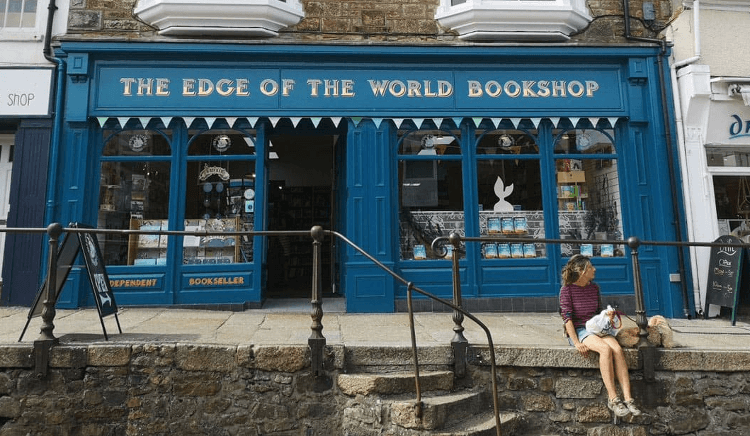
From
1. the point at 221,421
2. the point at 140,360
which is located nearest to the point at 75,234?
the point at 140,360

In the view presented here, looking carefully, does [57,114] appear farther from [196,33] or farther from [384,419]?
[384,419]

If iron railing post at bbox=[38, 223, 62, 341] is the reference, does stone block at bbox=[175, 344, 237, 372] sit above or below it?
below

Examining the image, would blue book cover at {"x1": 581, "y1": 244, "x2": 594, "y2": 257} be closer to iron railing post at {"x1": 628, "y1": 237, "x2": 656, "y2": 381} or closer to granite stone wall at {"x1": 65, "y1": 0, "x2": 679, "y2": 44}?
iron railing post at {"x1": 628, "y1": 237, "x2": 656, "y2": 381}

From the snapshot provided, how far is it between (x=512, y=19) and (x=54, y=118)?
7.13m

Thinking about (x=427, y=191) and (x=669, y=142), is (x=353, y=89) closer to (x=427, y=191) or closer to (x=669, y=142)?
(x=427, y=191)

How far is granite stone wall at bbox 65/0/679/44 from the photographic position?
6.87 meters

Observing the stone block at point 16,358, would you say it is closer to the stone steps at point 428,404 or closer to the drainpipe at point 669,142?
the stone steps at point 428,404

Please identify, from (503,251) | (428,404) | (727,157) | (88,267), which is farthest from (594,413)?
(727,157)

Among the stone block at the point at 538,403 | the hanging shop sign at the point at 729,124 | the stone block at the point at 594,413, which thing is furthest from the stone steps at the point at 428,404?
the hanging shop sign at the point at 729,124

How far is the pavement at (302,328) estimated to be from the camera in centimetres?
417

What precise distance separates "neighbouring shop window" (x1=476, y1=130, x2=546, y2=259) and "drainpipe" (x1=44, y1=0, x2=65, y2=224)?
6.32 meters

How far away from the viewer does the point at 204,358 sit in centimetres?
379

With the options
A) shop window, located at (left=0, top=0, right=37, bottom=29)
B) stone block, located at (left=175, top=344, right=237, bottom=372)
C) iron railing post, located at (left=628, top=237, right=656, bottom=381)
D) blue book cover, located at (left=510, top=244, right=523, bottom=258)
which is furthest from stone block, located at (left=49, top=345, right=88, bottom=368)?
shop window, located at (left=0, top=0, right=37, bottom=29)

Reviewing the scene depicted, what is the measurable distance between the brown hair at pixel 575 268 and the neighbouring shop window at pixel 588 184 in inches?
122
